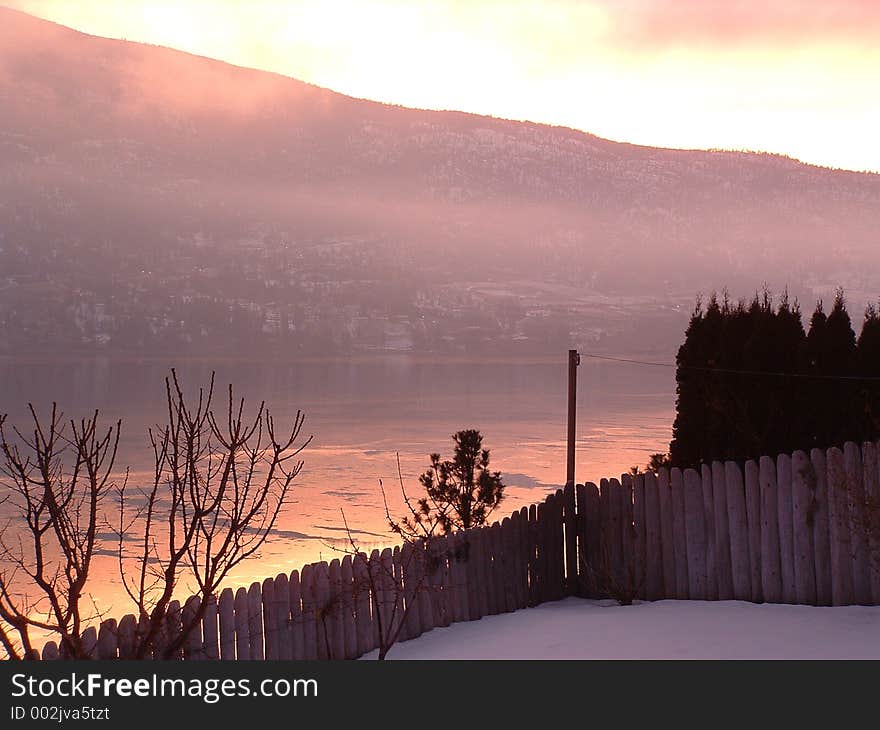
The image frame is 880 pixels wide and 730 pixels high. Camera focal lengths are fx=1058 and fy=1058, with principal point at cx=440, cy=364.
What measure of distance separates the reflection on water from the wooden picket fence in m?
6.01

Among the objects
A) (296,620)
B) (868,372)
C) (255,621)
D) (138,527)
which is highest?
(868,372)

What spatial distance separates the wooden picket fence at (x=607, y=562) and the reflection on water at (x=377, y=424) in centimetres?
601

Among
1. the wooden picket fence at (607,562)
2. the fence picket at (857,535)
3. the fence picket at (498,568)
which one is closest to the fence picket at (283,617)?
the wooden picket fence at (607,562)

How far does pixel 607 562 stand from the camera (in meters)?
12.1

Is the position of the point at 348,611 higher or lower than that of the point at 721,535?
lower

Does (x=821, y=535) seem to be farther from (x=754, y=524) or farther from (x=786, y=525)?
(x=754, y=524)

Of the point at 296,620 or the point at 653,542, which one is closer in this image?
the point at 296,620

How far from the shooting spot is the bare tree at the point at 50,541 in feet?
16.8

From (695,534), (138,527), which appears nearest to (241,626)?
(695,534)

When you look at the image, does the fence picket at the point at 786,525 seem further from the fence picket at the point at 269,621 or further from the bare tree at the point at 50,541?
the bare tree at the point at 50,541

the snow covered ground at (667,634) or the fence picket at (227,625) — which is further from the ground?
the fence picket at (227,625)

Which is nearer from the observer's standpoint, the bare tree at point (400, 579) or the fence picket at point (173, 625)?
the fence picket at point (173, 625)

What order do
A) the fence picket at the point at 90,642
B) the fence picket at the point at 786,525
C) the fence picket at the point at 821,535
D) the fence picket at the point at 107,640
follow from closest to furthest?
the fence picket at the point at 90,642 → the fence picket at the point at 107,640 → the fence picket at the point at 821,535 → the fence picket at the point at 786,525

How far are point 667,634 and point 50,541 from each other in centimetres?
1608
